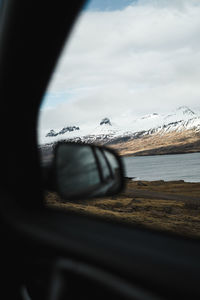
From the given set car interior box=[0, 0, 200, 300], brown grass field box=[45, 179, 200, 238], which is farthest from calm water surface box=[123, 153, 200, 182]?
car interior box=[0, 0, 200, 300]

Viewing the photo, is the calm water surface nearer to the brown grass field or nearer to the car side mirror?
the brown grass field

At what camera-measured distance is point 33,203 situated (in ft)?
6.00

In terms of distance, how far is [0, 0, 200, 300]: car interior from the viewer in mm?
1133

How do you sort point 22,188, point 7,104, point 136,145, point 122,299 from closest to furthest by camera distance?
point 122,299
point 7,104
point 22,188
point 136,145

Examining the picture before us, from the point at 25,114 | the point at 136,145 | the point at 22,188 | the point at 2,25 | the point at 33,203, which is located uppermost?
the point at 2,25

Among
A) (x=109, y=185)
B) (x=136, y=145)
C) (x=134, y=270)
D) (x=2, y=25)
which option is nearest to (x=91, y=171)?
(x=109, y=185)

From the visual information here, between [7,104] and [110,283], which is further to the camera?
[7,104]

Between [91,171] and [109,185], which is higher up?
[91,171]

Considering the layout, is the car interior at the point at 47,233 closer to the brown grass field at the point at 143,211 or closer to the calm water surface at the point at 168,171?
the brown grass field at the point at 143,211

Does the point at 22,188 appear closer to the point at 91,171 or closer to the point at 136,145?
the point at 91,171

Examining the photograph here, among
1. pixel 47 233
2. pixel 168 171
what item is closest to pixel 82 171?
pixel 47 233

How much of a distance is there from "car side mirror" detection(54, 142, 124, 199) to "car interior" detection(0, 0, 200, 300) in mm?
41

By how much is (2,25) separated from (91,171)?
0.82 m

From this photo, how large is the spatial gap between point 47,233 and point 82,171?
0.40 meters
